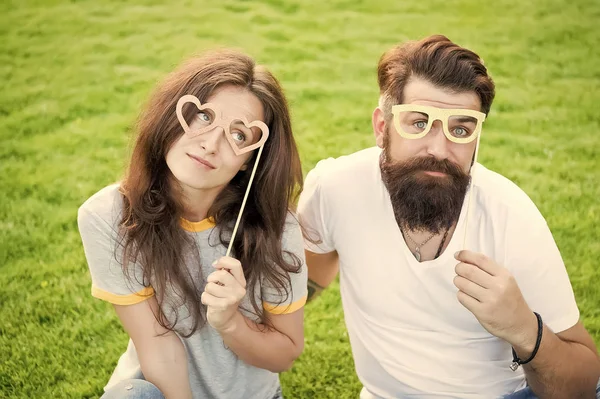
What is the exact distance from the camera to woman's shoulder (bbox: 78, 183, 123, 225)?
2.50 metres

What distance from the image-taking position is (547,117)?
234 inches

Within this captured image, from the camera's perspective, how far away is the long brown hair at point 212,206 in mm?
2518

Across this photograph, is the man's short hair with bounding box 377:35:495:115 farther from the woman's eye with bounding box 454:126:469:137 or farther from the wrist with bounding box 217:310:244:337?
the wrist with bounding box 217:310:244:337

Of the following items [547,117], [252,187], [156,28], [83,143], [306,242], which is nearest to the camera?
[252,187]

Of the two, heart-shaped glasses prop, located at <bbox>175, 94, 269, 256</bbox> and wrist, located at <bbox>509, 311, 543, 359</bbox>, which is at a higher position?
heart-shaped glasses prop, located at <bbox>175, 94, 269, 256</bbox>

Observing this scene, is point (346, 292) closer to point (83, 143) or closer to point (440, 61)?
point (440, 61)

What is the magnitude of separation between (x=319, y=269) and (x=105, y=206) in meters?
0.98

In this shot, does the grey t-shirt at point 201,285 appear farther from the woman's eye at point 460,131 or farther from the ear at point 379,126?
the woman's eye at point 460,131

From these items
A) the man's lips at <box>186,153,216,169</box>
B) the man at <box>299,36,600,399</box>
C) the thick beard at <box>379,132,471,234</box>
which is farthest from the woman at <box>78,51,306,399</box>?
the thick beard at <box>379,132,471,234</box>

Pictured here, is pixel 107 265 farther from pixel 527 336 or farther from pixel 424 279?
pixel 527 336

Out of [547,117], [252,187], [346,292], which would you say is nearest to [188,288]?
[252,187]

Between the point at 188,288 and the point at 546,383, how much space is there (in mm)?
1279

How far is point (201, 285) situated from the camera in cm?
264

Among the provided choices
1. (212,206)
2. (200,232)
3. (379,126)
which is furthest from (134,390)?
(379,126)
